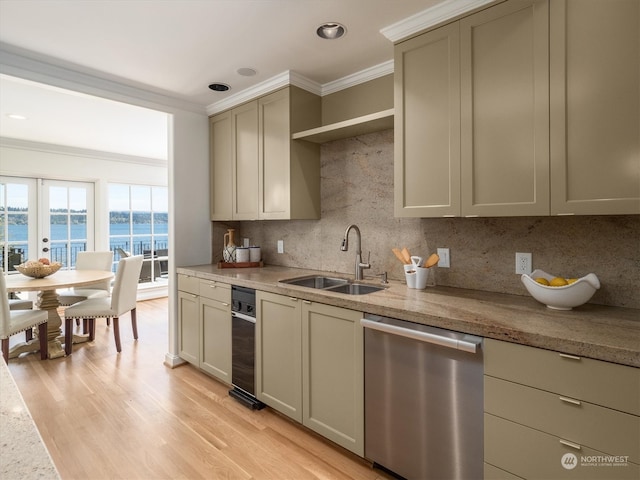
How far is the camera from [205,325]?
2.96 meters

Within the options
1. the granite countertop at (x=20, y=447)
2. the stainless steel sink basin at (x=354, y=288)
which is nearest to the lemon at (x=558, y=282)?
the stainless steel sink basin at (x=354, y=288)

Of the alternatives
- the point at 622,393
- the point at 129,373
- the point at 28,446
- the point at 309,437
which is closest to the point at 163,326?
the point at 129,373

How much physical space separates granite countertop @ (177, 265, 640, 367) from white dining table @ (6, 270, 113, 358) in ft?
7.90

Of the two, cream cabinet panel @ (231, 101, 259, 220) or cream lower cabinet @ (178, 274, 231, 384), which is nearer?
cream lower cabinet @ (178, 274, 231, 384)

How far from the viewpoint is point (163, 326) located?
4598 millimetres

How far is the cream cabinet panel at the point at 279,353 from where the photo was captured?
7.20 ft

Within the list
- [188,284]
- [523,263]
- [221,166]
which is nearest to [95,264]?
[188,284]

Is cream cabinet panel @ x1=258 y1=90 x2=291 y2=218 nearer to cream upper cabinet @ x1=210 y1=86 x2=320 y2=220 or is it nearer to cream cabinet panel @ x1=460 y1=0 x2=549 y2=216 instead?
cream upper cabinet @ x1=210 y1=86 x2=320 y2=220

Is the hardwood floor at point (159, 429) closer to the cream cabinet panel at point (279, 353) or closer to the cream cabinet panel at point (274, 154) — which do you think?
the cream cabinet panel at point (279, 353)

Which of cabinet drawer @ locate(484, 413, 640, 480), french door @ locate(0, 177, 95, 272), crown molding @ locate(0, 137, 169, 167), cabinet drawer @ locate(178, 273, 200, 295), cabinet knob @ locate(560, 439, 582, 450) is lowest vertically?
cabinet drawer @ locate(484, 413, 640, 480)

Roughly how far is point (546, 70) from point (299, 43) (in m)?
1.41

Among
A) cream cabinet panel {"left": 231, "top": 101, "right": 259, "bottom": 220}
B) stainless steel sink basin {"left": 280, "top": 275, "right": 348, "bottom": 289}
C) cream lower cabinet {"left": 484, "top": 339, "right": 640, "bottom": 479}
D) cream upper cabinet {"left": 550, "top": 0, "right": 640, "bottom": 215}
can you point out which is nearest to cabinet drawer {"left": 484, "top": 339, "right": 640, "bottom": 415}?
cream lower cabinet {"left": 484, "top": 339, "right": 640, "bottom": 479}

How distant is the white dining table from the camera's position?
131 inches

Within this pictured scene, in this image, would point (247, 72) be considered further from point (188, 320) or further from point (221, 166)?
point (188, 320)
